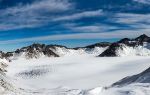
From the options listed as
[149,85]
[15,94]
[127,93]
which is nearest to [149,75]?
[149,85]

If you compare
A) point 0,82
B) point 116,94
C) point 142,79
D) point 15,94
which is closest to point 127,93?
point 116,94

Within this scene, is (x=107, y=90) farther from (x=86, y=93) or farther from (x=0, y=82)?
(x=0, y=82)

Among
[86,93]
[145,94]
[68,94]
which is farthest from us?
[68,94]

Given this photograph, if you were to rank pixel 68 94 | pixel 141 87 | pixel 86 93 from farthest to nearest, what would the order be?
pixel 68 94, pixel 86 93, pixel 141 87

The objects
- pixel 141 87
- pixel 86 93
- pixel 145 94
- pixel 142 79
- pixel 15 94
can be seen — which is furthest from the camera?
pixel 15 94

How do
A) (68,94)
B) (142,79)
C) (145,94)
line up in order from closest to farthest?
(145,94) < (142,79) < (68,94)

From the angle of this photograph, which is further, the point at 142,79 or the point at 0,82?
the point at 0,82

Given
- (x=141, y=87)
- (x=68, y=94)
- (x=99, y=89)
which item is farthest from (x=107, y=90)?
(x=68, y=94)

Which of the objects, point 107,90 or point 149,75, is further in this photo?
point 149,75

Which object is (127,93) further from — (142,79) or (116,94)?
(142,79)
